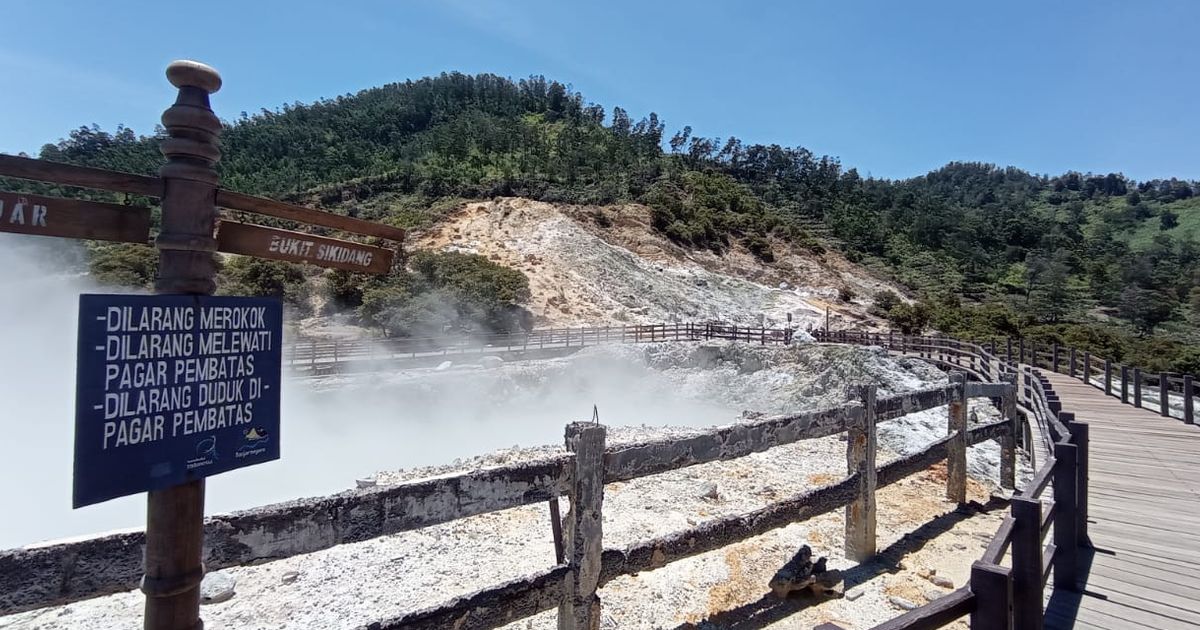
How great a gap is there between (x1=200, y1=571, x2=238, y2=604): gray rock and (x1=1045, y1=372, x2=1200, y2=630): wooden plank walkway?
8356 millimetres

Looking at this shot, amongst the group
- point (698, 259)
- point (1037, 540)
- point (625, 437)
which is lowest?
point (625, 437)

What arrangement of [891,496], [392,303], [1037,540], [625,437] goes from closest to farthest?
[1037,540] → [891,496] → [625,437] → [392,303]

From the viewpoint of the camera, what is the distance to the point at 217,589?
7.32 meters

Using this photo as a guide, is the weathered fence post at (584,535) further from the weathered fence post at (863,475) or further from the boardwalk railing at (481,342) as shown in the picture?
the boardwalk railing at (481,342)

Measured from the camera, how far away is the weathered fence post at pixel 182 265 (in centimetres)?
207

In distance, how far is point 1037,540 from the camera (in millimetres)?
3006

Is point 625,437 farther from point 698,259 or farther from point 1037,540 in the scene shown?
point 698,259

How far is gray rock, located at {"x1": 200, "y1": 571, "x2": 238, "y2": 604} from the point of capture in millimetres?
7180

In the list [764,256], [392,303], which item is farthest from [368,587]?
[764,256]

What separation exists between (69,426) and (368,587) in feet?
78.3

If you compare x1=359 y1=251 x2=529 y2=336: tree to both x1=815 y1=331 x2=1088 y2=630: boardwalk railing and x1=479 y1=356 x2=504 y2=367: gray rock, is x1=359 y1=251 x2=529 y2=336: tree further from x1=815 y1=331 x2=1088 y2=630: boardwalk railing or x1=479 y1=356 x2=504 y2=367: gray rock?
x1=815 y1=331 x2=1088 y2=630: boardwalk railing

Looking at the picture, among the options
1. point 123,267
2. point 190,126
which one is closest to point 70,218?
point 190,126

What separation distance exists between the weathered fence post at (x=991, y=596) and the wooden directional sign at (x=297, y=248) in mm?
2976

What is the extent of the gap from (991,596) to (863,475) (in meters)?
3.51
